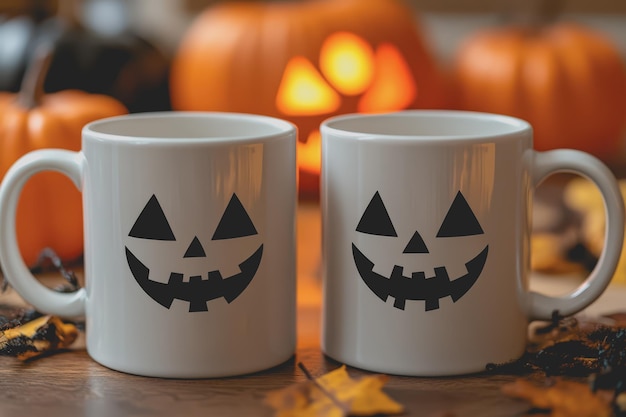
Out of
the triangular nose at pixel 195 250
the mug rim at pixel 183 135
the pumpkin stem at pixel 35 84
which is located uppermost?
the pumpkin stem at pixel 35 84

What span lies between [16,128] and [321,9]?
2.02ft

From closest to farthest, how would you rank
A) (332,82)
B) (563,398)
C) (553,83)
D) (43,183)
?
(563,398) < (43,183) < (332,82) < (553,83)

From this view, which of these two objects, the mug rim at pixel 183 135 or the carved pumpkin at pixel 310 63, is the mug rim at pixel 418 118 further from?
the carved pumpkin at pixel 310 63

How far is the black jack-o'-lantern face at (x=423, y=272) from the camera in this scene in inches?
25.5

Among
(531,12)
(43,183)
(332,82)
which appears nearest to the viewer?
(43,183)

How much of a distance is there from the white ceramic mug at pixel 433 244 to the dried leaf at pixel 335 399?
0.14 feet

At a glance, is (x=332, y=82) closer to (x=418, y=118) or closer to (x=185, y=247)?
(x=418, y=118)

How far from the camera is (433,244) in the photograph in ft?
2.13

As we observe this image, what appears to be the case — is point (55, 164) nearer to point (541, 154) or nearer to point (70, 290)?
point (70, 290)

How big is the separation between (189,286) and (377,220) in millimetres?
145

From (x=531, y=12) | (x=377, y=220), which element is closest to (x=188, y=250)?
(x=377, y=220)

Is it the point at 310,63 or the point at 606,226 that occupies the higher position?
the point at 310,63

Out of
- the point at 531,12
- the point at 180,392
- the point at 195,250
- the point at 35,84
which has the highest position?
the point at 531,12

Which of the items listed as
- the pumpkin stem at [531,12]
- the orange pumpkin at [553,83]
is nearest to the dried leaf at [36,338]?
the orange pumpkin at [553,83]
